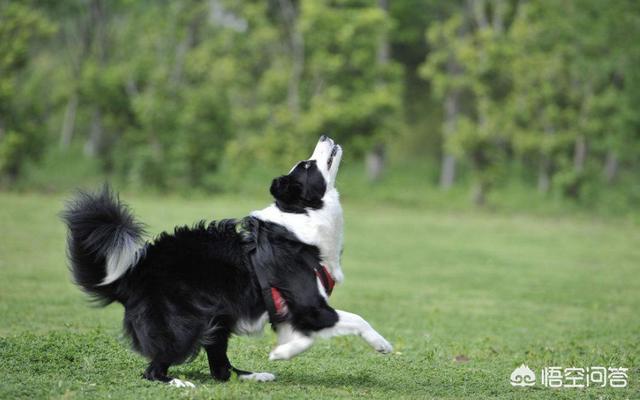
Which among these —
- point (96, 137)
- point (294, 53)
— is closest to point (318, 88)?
point (294, 53)

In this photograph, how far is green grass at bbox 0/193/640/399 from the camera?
22.2ft

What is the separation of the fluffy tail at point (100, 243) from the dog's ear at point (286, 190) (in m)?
1.09

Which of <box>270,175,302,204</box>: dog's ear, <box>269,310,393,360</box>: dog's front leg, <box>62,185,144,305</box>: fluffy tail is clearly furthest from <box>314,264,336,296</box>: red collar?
<box>62,185,144,305</box>: fluffy tail

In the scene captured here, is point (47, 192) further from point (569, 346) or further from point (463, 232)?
point (569, 346)

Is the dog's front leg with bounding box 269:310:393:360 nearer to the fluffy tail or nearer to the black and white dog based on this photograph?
the black and white dog

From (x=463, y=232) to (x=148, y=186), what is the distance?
38.7 ft

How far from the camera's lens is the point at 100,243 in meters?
6.49

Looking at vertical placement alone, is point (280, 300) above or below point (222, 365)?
above

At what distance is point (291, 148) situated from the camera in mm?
29797

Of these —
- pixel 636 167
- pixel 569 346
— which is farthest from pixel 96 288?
pixel 636 167

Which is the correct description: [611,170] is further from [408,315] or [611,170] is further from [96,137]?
[408,315]

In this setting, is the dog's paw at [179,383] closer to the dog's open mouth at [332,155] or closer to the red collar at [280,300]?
the red collar at [280,300]

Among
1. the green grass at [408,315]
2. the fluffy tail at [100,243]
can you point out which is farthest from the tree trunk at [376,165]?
the fluffy tail at [100,243]

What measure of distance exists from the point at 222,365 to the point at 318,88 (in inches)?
974
